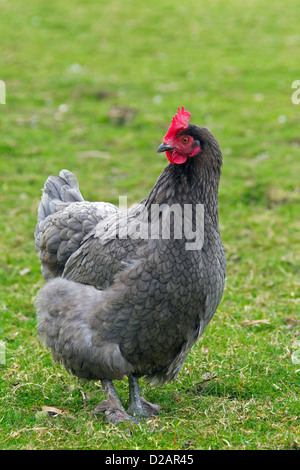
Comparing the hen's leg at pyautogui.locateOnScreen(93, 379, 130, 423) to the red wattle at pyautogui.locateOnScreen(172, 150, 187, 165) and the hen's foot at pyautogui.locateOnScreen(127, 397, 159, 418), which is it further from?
the red wattle at pyautogui.locateOnScreen(172, 150, 187, 165)

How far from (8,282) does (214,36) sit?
37.4 feet

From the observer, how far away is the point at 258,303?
6371 mm

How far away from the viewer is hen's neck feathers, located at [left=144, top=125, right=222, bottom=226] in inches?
171

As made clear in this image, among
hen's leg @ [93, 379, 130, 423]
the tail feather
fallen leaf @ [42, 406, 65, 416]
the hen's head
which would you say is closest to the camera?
the hen's head

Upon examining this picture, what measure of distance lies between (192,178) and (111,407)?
Result: 65.9 inches

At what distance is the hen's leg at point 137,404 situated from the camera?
4.61 metres

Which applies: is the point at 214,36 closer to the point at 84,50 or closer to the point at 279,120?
the point at 84,50

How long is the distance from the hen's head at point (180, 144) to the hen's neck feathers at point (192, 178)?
1.4 inches

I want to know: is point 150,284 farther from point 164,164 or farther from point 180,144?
point 164,164

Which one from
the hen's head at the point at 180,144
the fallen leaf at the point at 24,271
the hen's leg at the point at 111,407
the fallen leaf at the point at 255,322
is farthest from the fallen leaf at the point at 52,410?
the fallen leaf at the point at 24,271

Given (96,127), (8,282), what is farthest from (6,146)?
(8,282)

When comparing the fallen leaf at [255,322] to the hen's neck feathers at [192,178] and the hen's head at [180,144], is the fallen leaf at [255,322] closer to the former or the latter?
the hen's neck feathers at [192,178]

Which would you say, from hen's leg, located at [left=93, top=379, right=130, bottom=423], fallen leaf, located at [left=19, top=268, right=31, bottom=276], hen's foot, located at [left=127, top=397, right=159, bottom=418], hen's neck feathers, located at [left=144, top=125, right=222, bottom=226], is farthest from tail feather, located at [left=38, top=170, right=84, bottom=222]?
hen's foot, located at [left=127, top=397, right=159, bottom=418]

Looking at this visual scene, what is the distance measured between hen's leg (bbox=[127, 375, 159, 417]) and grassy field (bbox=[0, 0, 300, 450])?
95 millimetres
